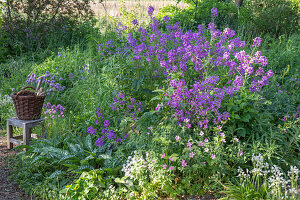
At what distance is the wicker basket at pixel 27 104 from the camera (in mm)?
4207

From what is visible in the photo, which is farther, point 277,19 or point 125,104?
point 277,19

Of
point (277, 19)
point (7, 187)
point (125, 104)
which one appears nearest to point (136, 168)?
point (125, 104)

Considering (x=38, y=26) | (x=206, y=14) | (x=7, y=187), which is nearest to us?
(x=7, y=187)

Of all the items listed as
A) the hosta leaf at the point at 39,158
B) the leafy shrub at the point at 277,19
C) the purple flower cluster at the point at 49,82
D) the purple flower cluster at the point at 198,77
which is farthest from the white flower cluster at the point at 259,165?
the leafy shrub at the point at 277,19

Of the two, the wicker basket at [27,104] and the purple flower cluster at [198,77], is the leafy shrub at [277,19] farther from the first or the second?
the wicker basket at [27,104]

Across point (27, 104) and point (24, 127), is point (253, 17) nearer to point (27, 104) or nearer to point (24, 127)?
point (27, 104)

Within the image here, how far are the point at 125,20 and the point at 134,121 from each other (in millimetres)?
5631

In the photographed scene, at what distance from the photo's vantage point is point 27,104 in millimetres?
4238

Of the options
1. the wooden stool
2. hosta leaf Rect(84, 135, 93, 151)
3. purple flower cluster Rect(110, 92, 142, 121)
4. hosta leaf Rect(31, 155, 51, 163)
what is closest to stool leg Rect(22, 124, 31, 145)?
the wooden stool

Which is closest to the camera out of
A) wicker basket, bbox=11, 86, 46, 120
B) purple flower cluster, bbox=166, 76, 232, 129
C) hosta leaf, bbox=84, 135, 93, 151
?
purple flower cluster, bbox=166, 76, 232, 129

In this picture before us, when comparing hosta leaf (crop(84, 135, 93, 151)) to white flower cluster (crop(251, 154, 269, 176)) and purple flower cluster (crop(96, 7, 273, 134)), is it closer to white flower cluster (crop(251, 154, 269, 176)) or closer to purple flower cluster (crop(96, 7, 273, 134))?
purple flower cluster (crop(96, 7, 273, 134))

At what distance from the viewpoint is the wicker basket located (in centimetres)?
421

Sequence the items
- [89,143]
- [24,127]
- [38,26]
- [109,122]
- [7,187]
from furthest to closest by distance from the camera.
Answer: [38,26]
[24,127]
[109,122]
[89,143]
[7,187]

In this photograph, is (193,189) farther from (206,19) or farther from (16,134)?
(206,19)
